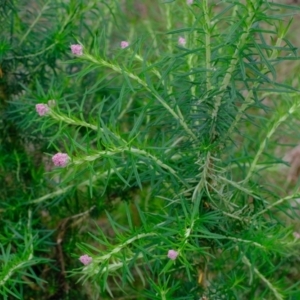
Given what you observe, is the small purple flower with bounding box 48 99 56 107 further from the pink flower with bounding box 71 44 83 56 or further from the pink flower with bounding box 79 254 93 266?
the pink flower with bounding box 79 254 93 266

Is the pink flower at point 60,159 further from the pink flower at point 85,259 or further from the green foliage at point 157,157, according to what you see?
the pink flower at point 85,259

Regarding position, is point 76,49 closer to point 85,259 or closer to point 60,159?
point 60,159

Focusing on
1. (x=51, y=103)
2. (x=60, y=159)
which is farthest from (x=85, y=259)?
(x=51, y=103)

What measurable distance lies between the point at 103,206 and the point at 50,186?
14 cm

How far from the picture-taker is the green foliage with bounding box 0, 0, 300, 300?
3.68ft

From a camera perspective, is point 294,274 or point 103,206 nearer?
point 103,206

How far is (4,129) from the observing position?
1558mm

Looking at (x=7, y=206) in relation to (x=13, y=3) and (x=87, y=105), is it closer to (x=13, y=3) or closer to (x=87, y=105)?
(x=87, y=105)

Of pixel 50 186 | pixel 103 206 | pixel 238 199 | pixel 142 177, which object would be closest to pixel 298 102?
pixel 238 199

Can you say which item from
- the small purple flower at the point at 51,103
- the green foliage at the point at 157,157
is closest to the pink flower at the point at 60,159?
the green foliage at the point at 157,157

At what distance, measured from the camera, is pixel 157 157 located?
1198 mm

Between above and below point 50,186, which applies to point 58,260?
below

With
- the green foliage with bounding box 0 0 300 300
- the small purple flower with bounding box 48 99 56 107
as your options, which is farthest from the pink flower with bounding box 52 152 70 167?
the small purple flower with bounding box 48 99 56 107

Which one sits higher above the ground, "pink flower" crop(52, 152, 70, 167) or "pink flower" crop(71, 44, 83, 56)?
"pink flower" crop(71, 44, 83, 56)
